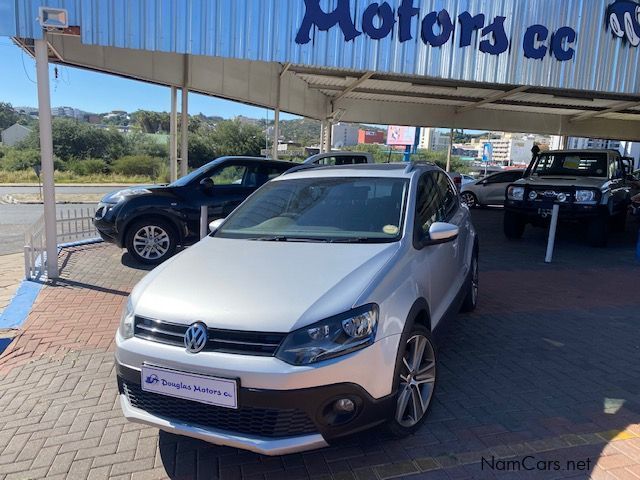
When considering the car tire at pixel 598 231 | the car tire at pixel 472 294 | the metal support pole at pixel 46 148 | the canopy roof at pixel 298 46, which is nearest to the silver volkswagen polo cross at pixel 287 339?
the car tire at pixel 472 294

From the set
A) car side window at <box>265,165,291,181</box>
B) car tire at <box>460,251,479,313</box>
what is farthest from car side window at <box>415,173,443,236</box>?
car side window at <box>265,165,291,181</box>

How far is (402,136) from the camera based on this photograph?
35906mm

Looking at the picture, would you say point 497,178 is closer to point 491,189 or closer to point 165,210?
point 491,189

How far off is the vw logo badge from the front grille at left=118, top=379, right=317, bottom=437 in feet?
0.96

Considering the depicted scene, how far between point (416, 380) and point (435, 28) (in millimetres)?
7085

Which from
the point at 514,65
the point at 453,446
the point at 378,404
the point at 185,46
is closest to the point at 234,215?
the point at 378,404

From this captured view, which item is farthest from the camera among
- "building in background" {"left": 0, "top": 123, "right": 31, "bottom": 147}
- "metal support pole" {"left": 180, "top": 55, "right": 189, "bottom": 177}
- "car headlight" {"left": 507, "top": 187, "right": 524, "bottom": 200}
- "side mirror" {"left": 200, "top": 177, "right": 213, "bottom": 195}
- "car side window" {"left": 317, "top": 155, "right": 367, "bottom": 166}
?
"building in background" {"left": 0, "top": 123, "right": 31, "bottom": 147}

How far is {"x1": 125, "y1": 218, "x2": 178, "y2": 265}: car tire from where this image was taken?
24.5ft

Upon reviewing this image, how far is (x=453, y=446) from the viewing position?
9.76 feet

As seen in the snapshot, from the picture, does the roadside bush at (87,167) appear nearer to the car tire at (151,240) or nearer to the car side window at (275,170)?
the car side window at (275,170)

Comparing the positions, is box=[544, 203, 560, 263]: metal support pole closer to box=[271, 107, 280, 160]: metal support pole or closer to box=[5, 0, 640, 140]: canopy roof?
box=[5, 0, 640, 140]: canopy roof

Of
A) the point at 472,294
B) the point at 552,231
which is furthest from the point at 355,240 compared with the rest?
the point at 552,231

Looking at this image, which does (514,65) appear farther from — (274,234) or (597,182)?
(274,234)

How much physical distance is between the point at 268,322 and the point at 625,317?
496 centimetres
